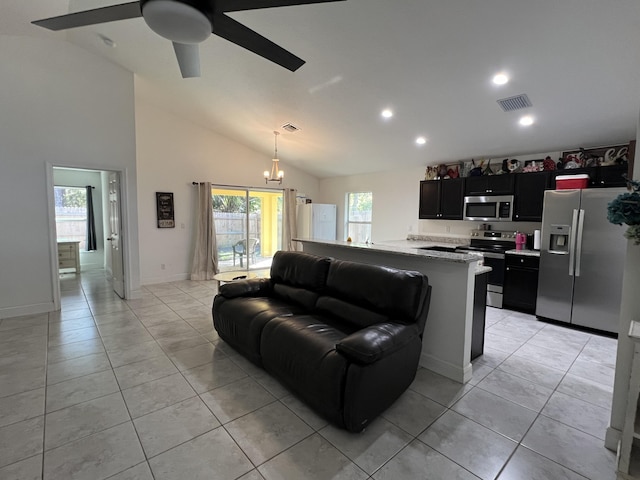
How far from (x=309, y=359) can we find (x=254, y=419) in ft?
1.86

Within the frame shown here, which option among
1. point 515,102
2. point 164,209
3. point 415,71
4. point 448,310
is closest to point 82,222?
point 164,209

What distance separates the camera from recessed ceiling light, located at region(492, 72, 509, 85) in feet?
10.1

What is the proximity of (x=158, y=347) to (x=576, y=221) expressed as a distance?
5.12 meters

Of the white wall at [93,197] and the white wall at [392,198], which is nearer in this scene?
the white wall at [392,198]

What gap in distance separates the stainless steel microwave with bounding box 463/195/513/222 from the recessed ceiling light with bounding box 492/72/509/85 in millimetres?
2082

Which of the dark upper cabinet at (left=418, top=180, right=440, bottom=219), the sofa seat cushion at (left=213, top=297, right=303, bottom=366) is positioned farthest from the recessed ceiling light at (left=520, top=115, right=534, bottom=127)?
the sofa seat cushion at (left=213, top=297, right=303, bottom=366)

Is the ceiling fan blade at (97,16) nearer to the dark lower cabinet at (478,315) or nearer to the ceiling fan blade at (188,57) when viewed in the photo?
the ceiling fan blade at (188,57)

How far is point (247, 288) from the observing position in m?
3.40

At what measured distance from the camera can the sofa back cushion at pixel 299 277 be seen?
3.10m

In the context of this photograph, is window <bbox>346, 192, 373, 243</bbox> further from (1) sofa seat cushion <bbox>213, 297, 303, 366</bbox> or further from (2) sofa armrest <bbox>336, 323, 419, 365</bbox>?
(2) sofa armrest <bbox>336, 323, 419, 365</bbox>

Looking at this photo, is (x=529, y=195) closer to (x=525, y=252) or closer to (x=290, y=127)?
(x=525, y=252)

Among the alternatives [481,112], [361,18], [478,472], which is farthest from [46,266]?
[481,112]

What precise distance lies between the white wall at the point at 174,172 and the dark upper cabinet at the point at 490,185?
4671 mm

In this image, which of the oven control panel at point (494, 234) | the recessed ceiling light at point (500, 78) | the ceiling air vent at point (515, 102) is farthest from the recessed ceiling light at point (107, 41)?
the oven control panel at point (494, 234)
